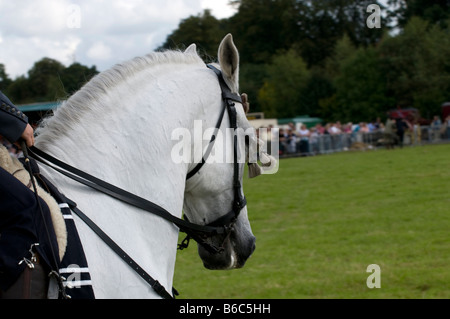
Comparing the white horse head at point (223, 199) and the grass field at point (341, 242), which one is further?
the grass field at point (341, 242)

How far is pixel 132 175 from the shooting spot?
3.07 meters

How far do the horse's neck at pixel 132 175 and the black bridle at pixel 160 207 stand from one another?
0.04 m

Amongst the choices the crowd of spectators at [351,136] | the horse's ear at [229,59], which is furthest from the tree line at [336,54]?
the horse's ear at [229,59]

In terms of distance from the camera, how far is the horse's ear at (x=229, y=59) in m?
3.40

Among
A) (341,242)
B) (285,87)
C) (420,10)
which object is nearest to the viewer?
(341,242)

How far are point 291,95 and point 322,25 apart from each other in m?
19.0

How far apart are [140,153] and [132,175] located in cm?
13

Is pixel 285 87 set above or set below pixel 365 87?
above

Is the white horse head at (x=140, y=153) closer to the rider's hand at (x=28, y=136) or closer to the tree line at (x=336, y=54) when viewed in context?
the rider's hand at (x=28, y=136)

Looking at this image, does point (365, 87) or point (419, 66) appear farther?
point (365, 87)

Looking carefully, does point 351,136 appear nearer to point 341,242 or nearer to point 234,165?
point 341,242

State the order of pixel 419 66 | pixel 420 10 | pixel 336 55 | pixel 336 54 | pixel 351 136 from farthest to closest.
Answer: pixel 420 10, pixel 336 54, pixel 336 55, pixel 419 66, pixel 351 136

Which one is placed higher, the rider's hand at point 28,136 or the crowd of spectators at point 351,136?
the rider's hand at point 28,136

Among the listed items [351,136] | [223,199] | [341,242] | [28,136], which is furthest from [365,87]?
[28,136]
